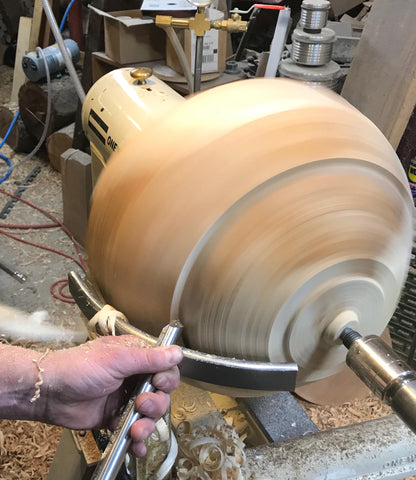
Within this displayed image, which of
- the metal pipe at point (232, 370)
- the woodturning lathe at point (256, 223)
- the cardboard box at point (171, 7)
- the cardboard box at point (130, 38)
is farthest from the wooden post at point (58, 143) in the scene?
the metal pipe at point (232, 370)

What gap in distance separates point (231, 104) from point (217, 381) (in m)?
0.41

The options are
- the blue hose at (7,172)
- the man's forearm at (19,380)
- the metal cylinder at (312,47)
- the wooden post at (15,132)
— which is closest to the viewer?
the man's forearm at (19,380)

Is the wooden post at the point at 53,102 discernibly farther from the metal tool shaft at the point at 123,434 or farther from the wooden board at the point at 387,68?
the metal tool shaft at the point at 123,434

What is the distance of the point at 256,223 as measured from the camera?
0.71 meters

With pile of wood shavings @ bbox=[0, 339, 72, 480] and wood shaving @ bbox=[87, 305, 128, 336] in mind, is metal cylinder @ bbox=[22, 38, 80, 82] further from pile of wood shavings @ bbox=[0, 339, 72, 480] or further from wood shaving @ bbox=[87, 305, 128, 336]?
wood shaving @ bbox=[87, 305, 128, 336]

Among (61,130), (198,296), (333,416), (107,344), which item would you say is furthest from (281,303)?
(61,130)

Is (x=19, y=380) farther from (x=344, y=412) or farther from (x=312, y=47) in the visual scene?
(x=312, y=47)

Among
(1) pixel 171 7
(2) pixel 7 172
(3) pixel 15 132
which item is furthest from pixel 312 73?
(3) pixel 15 132

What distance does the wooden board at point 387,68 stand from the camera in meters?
1.63

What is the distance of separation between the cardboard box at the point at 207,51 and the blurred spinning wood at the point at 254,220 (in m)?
1.27

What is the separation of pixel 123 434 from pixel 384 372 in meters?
0.37

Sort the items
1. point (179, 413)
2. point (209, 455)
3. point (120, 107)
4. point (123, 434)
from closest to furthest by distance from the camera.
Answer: point (123, 434) < point (209, 455) < point (179, 413) < point (120, 107)

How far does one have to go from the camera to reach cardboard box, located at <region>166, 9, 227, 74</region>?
6.58ft

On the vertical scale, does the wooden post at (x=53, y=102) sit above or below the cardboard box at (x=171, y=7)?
below
